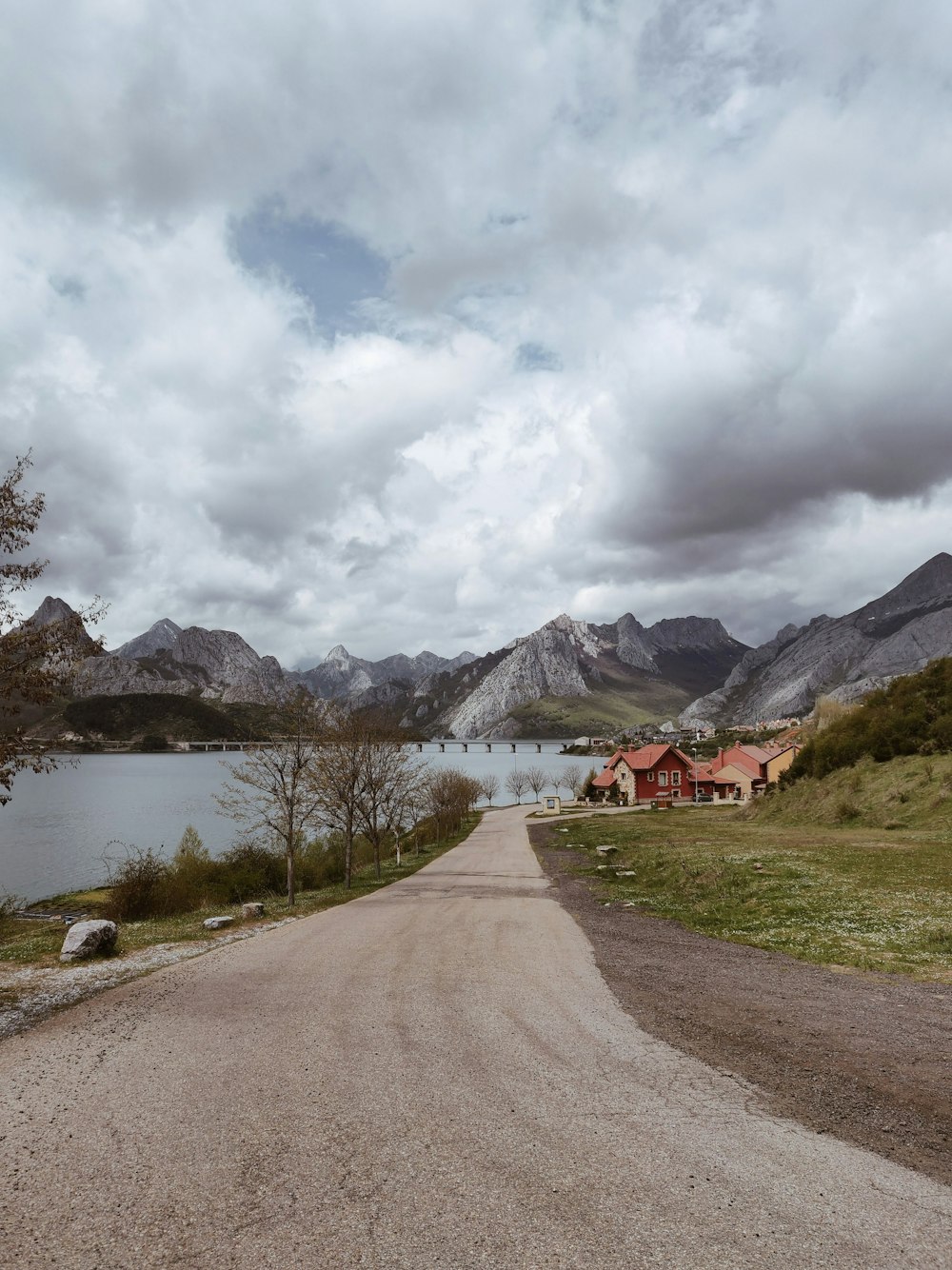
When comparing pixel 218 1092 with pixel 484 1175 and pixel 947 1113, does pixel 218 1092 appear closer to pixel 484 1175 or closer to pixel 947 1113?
pixel 484 1175

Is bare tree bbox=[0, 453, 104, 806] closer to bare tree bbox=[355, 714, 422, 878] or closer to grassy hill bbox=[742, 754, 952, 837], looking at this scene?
bare tree bbox=[355, 714, 422, 878]

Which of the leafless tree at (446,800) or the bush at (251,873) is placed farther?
the leafless tree at (446,800)

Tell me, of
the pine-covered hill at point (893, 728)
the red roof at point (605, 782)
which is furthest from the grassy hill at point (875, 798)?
the red roof at point (605, 782)

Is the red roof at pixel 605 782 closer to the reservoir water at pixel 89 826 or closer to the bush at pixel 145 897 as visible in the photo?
the reservoir water at pixel 89 826

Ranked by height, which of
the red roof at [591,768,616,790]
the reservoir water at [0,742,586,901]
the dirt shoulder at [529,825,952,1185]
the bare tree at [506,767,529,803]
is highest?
the dirt shoulder at [529,825,952,1185]

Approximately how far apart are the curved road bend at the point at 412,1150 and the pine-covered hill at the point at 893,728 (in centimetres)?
4307

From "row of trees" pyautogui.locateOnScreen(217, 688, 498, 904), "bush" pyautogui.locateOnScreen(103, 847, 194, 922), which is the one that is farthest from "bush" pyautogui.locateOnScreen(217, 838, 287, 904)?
"bush" pyautogui.locateOnScreen(103, 847, 194, 922)

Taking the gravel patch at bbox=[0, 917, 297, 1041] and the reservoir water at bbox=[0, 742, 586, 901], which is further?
the reservoir water at bbox=[0, 742, 586, 901]

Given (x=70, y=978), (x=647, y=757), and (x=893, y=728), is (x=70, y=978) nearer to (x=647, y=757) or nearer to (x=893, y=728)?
(x=893, y=728)

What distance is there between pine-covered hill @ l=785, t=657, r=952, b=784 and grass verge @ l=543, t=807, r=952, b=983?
9.85m

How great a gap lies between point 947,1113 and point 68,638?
16405mm

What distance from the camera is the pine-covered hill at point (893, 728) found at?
45.2 m

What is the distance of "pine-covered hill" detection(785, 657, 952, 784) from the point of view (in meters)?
45.2

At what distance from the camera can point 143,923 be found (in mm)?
26625
